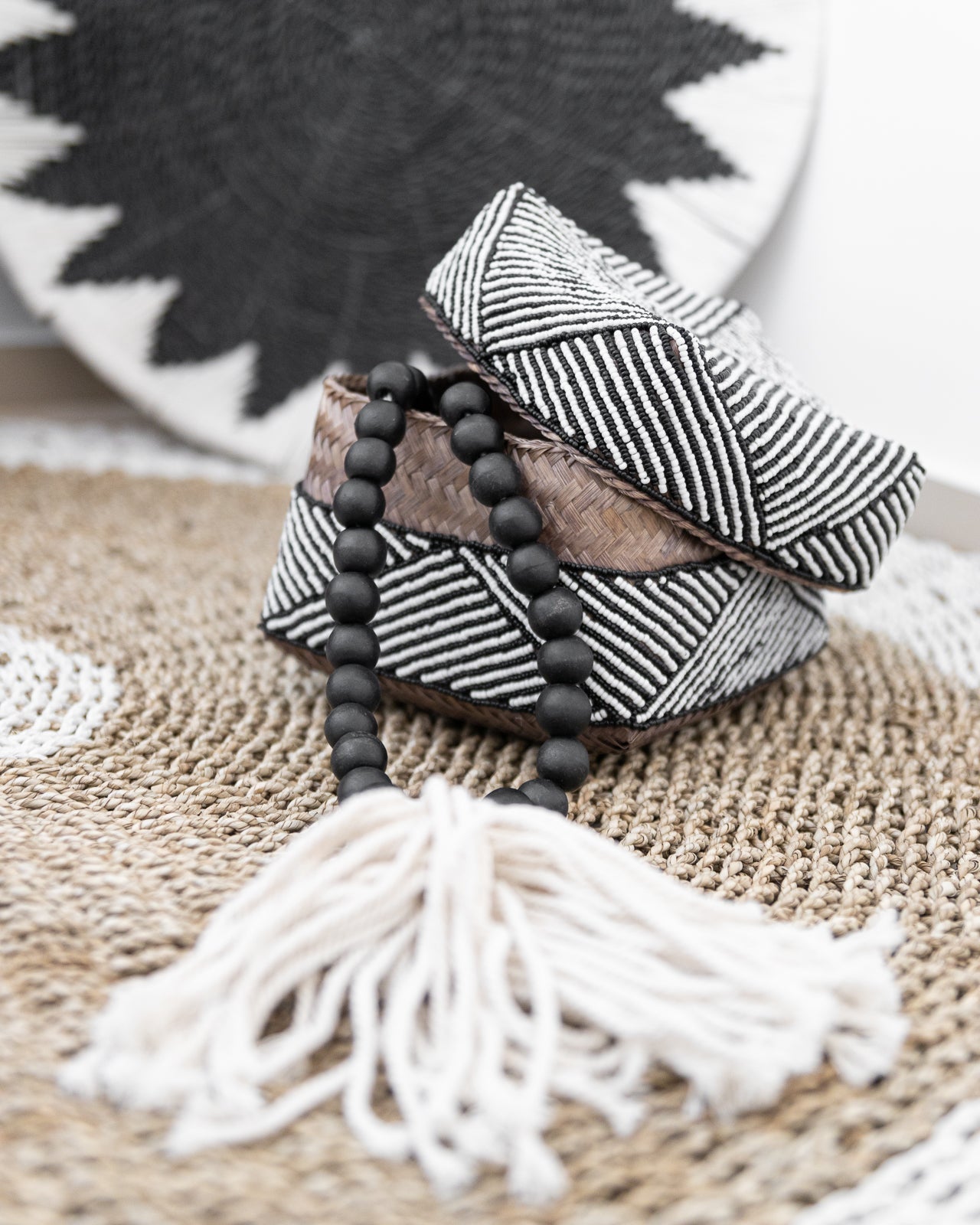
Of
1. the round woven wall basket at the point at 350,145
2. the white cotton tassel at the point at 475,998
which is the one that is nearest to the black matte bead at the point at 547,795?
the white cotton tassel at the point at 475,998

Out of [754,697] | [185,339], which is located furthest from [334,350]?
[754,697]

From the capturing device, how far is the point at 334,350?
52.2 inches

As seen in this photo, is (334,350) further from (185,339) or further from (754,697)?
(754,697)

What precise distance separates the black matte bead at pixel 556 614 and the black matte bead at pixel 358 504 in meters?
0.12

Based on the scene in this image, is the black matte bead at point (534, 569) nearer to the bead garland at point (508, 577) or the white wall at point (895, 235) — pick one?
the bead garland at point (508, 577)

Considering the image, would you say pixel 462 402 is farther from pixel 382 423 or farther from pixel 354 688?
pixel 354 688

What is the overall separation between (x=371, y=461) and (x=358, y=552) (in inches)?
2.3

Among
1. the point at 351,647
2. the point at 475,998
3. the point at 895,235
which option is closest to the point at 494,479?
the point at 351,647

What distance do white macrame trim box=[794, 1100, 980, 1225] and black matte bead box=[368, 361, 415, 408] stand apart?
0.50m

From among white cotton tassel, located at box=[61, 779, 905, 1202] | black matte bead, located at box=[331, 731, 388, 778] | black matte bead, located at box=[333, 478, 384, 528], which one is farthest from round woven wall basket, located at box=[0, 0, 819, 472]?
white cotton tassel, located at box=[61, 779, 905, 1202]

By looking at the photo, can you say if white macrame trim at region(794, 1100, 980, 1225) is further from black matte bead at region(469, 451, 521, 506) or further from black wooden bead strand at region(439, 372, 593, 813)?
black matte bead at region(469, 451, 521, 506)

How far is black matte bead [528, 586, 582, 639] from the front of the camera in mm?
642

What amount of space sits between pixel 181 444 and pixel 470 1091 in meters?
1.18

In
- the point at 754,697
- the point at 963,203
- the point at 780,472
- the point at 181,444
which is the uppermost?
the point at 963,203
